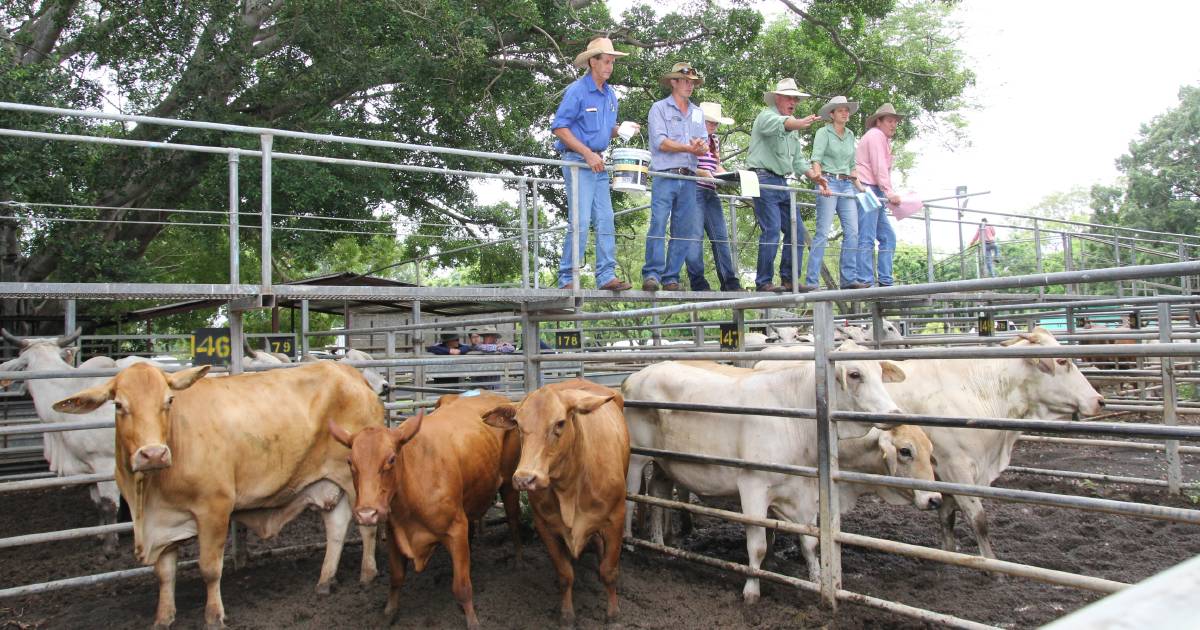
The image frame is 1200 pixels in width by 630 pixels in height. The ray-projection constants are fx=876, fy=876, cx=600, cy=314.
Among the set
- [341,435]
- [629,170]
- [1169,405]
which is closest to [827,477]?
[341,435]

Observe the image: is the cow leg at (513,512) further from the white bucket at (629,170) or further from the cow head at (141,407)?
the white bucket at (629,170)

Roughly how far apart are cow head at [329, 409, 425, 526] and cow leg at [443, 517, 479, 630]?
44 centimetres

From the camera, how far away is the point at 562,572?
5422 mm

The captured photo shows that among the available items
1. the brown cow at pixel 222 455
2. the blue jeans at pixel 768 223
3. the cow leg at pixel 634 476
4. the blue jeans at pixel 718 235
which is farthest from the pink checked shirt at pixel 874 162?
the brown cow at pixel 222 455

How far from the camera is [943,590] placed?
551cm

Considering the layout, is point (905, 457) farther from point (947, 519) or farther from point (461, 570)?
point (461, 570)

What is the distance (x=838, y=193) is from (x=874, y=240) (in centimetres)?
87

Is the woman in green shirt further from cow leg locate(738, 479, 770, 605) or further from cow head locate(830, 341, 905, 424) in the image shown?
cow leg locate(738, 479, 770, 605)

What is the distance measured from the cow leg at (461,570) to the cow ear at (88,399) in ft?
6.92

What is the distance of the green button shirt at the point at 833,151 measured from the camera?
9.32 metres

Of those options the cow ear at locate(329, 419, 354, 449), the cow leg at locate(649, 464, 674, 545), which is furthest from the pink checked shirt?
the cow ear at locate(329, 419, 354, 449)

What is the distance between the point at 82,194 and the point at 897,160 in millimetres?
28917

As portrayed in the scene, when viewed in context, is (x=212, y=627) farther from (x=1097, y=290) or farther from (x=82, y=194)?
(x=1097, y=290)

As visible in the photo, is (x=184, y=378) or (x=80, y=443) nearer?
(x=184, y=378)
